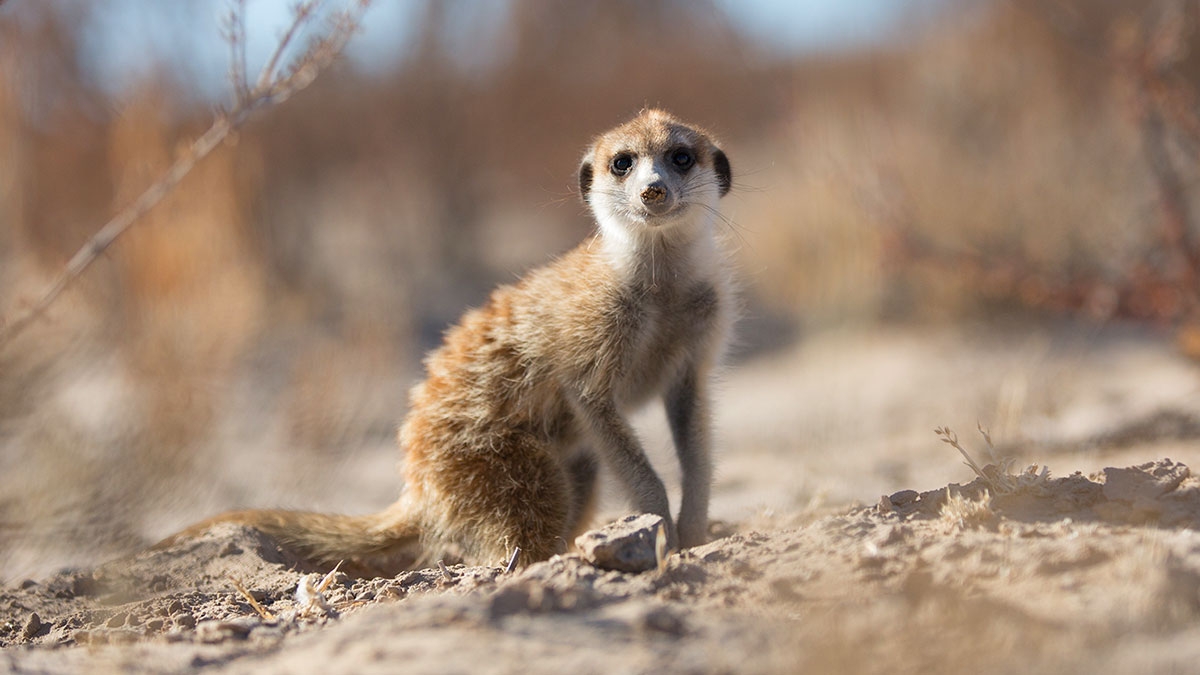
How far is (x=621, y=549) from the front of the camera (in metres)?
2.08

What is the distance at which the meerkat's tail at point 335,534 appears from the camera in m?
3.06

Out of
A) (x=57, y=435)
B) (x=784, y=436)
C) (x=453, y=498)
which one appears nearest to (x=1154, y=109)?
(x=784, y=436)

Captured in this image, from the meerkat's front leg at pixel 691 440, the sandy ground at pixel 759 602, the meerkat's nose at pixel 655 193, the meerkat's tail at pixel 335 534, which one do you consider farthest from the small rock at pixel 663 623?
the meerkat's tail at pixel 335 534

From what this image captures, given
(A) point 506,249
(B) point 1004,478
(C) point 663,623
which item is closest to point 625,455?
(B) point 1004,478

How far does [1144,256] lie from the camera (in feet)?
19.6

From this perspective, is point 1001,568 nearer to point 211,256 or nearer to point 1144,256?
point 211,256

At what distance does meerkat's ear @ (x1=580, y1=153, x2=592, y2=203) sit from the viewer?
3320 mm

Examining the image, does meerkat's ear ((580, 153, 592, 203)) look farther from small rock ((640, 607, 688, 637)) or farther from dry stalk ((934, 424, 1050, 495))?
small rock ((640, 607, 688, 637))

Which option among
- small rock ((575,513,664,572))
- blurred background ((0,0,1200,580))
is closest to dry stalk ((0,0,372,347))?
blurred background ((0,0,1200,580))

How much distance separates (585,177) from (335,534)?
137cm

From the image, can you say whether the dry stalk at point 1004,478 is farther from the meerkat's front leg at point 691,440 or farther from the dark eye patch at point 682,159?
the dark eye patch at point 682,159

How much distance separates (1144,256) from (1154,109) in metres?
1.10

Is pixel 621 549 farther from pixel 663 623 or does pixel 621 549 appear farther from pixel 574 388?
pixel 574 388

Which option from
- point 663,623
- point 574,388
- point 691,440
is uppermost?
point 574,388
